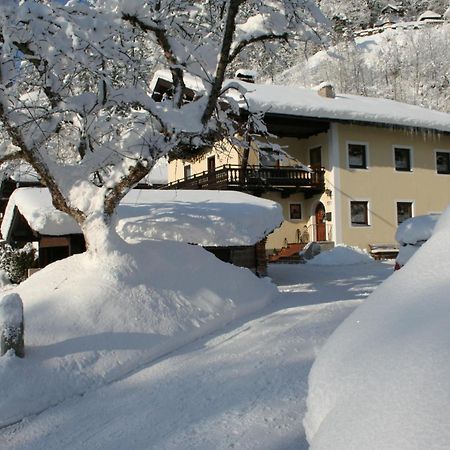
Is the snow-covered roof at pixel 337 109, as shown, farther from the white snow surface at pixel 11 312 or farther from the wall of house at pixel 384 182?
the white snow surface at pixel 11 312

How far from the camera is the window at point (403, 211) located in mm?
26188

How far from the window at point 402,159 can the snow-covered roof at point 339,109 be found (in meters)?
1.58

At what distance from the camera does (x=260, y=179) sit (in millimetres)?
22453

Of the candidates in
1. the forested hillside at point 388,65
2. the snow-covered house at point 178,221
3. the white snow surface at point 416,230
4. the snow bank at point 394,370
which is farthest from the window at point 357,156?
the forested hillside at point 388,65

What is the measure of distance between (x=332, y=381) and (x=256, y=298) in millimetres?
6382

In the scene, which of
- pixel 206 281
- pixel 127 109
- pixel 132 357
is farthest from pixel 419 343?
pixel 127 109

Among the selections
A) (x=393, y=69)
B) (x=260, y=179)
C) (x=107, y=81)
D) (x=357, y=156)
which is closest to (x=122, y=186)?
(x=107, y=81)

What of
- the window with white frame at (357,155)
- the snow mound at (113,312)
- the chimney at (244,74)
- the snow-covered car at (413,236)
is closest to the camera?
the snow mound at (113,312)

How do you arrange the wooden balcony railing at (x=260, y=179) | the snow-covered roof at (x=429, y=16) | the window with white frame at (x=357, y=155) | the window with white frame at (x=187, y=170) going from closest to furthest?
1. the wooden balcony railing at (x=260, y=179)
2. the window with white frame at (x=357, y=155)
3. the window with white frame at (x=187, y=170)
4. the snow-covered roof at (x=429, y=16)

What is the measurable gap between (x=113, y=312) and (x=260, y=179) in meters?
16.0

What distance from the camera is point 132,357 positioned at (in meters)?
6.43

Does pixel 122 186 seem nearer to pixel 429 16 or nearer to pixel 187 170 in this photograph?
pixel 187 170

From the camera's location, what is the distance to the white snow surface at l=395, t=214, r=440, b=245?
896cm

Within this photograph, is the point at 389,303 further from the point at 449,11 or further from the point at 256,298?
the point at 449,11
